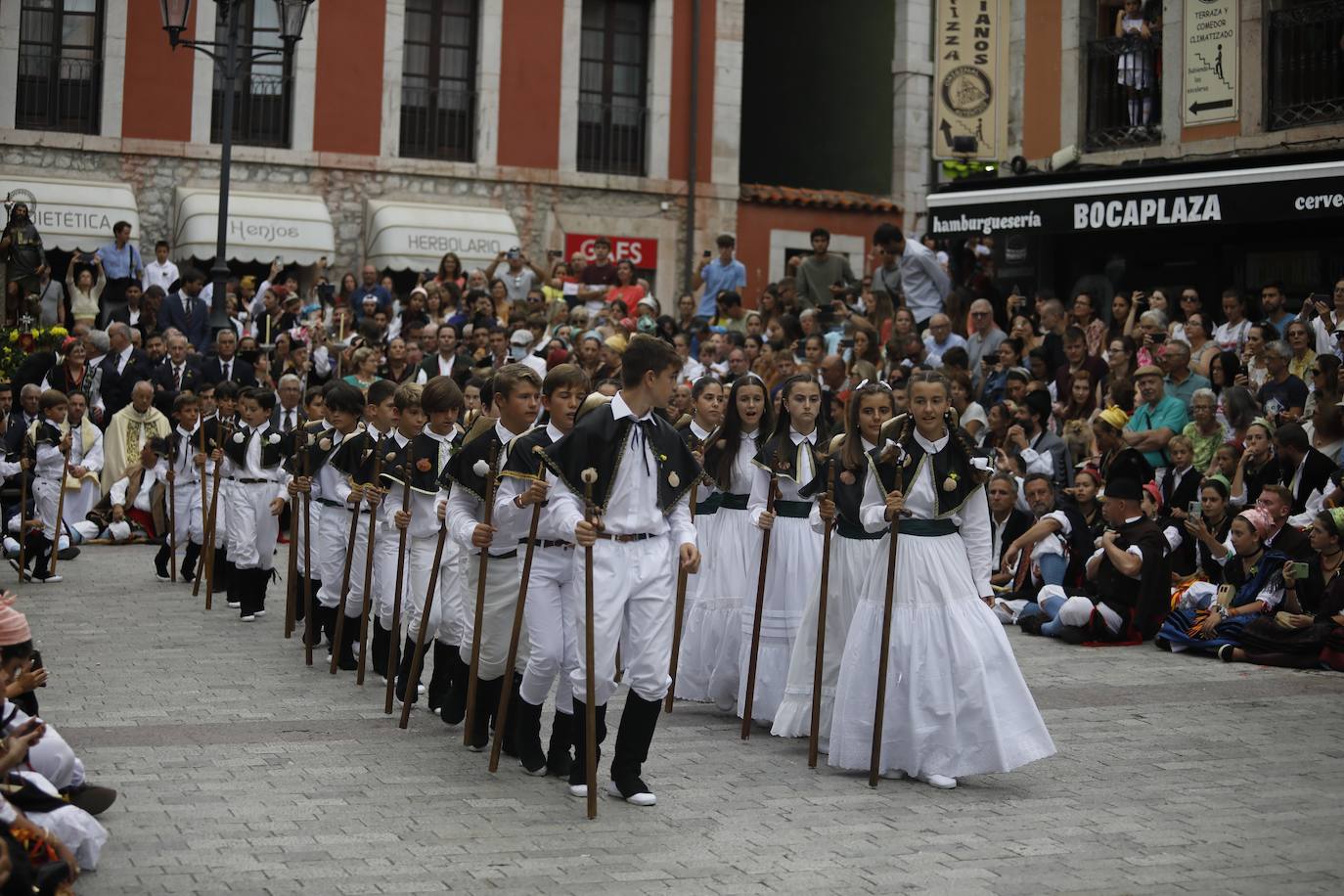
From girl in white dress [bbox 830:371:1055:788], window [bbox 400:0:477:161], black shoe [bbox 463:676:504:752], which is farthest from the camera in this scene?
window [bbox 400:0:477:161]

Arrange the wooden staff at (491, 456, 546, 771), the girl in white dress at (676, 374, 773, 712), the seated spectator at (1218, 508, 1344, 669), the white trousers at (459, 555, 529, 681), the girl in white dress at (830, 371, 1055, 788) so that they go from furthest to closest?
the seated spectator at (1218, 508, 1344, 669)
the girl in white dress at (676, 374, 773, 712)
the white trousers at (459, 555, 529, 681)
the girl in white dress at (830, 371, 1055, 788)
the wooden staff at (491, 456, 546, 771)

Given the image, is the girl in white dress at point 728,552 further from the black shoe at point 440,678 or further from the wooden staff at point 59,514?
the wooden staff at point 59,514

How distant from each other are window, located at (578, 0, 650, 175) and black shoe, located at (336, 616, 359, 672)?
18.3 metres

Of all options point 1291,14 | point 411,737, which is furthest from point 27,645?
point 1291,14

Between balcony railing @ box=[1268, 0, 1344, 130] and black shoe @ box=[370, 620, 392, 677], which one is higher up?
balcony railing @ box=[1268, 0, 1344, 130]

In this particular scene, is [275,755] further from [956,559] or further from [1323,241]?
[1323,241]

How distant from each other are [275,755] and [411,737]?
828 mm

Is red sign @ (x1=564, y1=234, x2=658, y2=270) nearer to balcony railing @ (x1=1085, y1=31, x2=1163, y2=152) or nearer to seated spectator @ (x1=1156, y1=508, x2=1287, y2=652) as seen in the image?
balcony railing @ (x1=1085, y1=31, x2=1163, y2=152)

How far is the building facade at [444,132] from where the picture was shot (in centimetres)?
2639

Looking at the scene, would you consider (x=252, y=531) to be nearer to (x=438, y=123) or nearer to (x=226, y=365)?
(x=226, y=365)

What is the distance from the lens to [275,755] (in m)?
8.83

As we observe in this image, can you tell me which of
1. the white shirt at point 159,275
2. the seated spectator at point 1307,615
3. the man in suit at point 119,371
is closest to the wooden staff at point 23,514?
the man in suit at point 119,371

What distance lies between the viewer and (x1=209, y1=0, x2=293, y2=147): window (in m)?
27.2

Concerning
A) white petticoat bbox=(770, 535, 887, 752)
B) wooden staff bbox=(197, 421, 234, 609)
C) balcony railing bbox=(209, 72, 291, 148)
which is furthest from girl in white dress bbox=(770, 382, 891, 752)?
balcony railing bbox=(209, 72, 291, 148)
